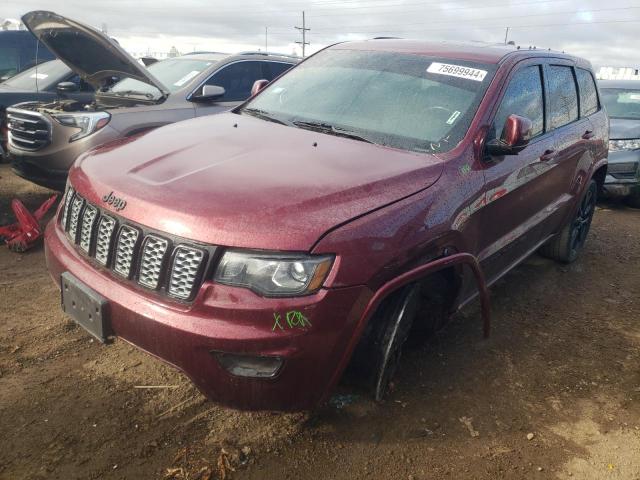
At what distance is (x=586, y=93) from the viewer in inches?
184

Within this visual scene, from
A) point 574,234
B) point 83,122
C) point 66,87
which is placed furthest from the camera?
point 66,87

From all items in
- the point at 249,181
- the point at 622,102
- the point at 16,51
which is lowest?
the point at 622,102

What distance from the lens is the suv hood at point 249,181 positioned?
A: 80.7 inches

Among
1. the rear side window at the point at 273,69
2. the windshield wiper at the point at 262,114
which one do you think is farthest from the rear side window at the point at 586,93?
the rear side window at the point at 273,69

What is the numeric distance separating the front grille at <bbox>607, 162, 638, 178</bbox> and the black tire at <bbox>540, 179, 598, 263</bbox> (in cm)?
257

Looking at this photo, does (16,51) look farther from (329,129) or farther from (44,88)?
(329,129)

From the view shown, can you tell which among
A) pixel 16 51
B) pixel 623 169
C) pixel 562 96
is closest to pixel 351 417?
pixel 562 96

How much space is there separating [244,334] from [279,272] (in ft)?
0.85

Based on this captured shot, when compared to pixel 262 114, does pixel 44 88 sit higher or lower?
lower

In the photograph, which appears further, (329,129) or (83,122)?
(83,122)

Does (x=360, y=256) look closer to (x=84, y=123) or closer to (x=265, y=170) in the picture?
(x=265, y=170)

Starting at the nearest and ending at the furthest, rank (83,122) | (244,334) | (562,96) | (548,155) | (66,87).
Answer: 1. (244,334)
2. (548,155)
3. (562,96)
4. (83,122)
5. (66,87)

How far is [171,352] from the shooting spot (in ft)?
6.89

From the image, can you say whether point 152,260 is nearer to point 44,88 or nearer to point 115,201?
point 115,201
